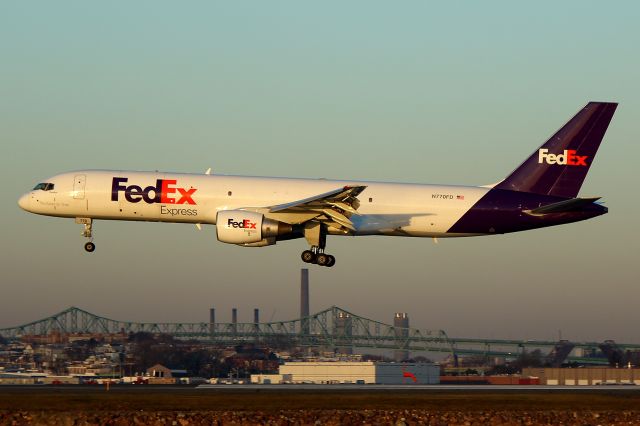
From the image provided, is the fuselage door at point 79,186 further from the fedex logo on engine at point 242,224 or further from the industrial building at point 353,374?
the industrial building at point 353,374

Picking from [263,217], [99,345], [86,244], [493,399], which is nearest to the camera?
[493,399]

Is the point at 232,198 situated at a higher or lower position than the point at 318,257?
higher

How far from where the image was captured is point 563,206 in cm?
5753

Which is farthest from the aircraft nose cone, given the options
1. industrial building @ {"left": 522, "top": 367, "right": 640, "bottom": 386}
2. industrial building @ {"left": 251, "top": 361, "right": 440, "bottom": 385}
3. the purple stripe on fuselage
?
industrial building @ {"left": 522, "top": 367, "right": 640, "bottom": 386}

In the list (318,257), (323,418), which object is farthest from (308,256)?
(323,418)

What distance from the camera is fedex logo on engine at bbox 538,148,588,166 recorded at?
60.9 m

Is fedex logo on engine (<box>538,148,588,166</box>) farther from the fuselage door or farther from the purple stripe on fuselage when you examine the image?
the fuselage door

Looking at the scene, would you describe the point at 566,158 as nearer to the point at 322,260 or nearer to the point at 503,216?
the point at 503,216

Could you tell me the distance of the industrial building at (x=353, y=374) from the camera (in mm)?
70312

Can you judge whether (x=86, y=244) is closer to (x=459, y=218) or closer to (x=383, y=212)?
(x=383, y=212)

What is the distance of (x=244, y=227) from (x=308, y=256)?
15.1ft

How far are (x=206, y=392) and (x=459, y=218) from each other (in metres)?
20.4

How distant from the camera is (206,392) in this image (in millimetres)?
44219

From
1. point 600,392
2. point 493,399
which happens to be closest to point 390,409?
point 493,399
